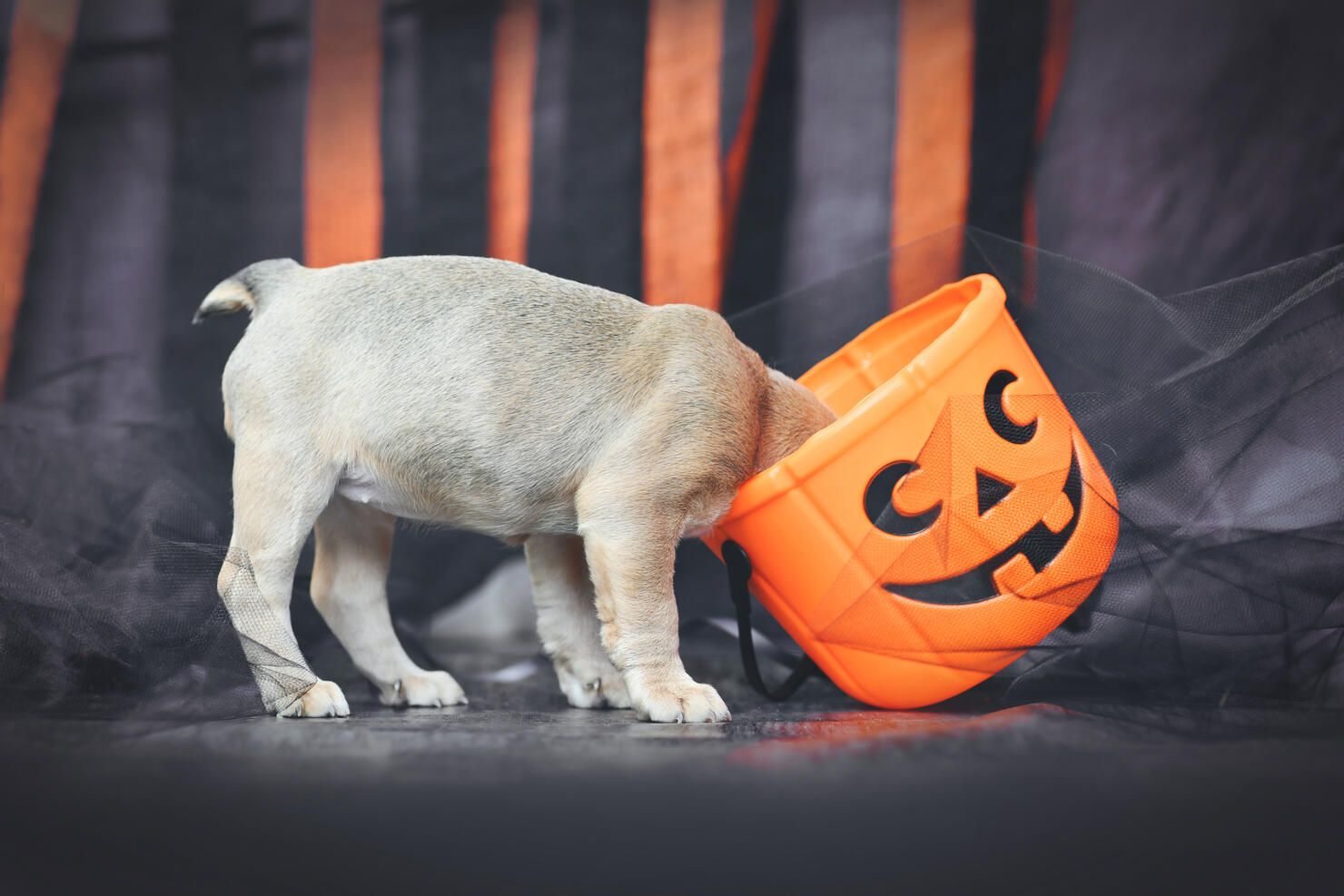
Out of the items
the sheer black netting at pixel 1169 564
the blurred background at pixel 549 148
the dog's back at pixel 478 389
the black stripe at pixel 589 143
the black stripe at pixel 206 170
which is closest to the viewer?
the sheer black netting at pixel 1169 564

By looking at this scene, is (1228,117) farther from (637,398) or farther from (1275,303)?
(637,398)

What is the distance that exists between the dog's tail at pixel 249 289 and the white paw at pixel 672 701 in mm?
1030

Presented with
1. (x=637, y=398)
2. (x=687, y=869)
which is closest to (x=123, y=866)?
(x=687, y=869)

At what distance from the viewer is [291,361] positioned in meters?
1.85

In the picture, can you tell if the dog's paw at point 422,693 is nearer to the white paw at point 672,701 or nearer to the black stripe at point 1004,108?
the white paw at point 672,701

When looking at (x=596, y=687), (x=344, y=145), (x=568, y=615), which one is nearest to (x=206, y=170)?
(x=344, y=145)

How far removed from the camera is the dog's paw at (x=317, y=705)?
1.73 m

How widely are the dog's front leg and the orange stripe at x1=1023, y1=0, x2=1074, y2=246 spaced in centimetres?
165

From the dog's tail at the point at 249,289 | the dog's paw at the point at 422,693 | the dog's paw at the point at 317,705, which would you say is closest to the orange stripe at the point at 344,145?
the dog's tail at the point at 249,289

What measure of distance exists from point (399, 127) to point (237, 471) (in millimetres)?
1556

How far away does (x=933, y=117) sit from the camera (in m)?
2.92

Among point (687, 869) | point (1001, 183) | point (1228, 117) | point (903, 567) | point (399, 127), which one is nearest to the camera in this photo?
point (687, 869)

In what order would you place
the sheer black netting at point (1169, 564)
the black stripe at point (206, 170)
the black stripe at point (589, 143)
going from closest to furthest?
the sheer black netting at point (1169, 564)
the black stripe at point (206, 170)
the black stripe at point (589, 143)

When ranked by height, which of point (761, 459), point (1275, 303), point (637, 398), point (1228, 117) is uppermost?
point (1228, 117)
